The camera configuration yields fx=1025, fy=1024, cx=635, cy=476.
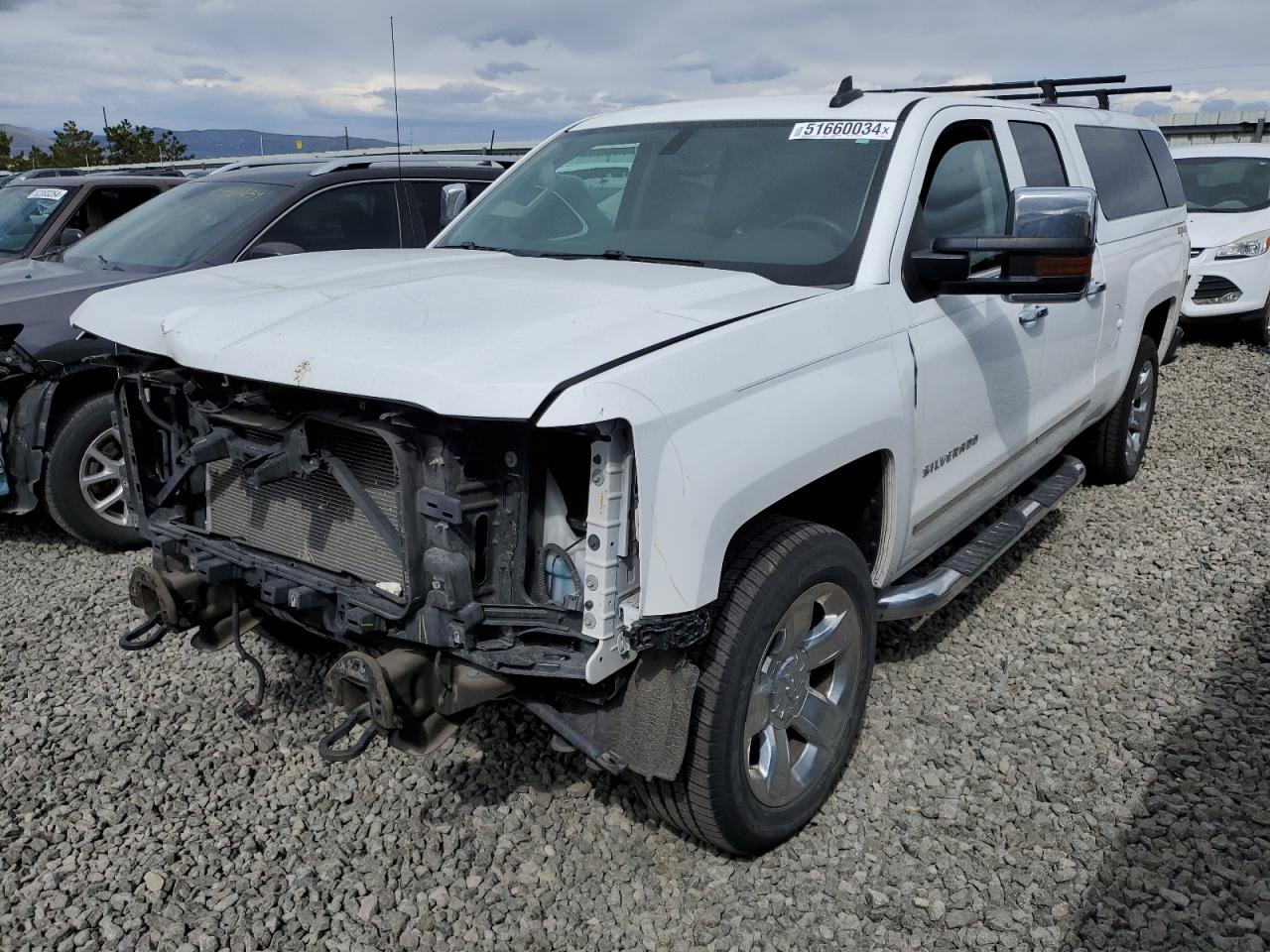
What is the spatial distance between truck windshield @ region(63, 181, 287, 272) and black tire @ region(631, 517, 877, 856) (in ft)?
13.8

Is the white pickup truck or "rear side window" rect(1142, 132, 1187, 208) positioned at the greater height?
"rear side window" rect(1142, 132, 1187, 208)

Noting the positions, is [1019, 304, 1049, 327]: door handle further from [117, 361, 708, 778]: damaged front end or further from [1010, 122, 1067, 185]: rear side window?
[117, 361, 708, 778]: damaged front end

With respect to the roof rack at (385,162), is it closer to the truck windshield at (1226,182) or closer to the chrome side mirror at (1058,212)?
the chrome side mirror at (1058,212)

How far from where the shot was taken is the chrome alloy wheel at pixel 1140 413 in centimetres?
587

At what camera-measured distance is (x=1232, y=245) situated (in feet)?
32.9

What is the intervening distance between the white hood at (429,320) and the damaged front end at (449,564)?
128 mm

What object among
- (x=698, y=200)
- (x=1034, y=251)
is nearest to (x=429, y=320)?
(x=698, y=200)

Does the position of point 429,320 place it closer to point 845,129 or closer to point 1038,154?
point 845,129

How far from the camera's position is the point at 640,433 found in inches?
84.8

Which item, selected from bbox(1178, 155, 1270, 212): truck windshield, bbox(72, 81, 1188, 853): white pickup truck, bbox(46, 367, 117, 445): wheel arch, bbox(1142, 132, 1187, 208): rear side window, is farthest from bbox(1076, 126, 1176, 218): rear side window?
bbox(1178, 155, 1270, 212): truck windshield

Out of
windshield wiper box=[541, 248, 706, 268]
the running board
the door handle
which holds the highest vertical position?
windshield wiper box=[541, 248, 706, 268]

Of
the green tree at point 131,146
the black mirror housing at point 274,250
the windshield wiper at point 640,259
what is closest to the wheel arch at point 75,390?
the black mirror housing at point 274,250

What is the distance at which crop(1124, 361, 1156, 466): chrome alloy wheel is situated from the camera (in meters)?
5.87

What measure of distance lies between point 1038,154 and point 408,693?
3.37 m
